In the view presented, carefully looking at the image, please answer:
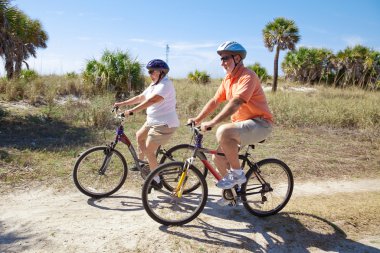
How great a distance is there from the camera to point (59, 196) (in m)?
5.32

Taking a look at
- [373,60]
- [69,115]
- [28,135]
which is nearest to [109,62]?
[69,115]

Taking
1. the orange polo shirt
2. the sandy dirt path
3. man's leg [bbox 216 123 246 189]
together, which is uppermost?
the orange polo shirt

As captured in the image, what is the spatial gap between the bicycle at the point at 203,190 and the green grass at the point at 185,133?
182 centimetres

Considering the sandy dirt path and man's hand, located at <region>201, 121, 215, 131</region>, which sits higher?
Answer: man's hand, located at <region>201, 121, 215, 131</region>

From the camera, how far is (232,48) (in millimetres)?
4148

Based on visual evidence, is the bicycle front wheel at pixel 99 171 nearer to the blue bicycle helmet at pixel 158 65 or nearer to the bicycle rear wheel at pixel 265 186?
the blue bicycle helmet at pixel 158 65

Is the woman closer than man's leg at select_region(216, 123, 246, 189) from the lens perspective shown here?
No

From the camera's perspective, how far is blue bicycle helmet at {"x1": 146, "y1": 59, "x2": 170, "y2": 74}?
15.9 ft

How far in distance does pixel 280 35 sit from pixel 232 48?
83.4ft

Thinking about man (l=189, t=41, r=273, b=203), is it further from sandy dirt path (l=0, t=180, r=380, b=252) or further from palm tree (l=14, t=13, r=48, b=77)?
palm tree (l=14, t=13, r=48, b=77)

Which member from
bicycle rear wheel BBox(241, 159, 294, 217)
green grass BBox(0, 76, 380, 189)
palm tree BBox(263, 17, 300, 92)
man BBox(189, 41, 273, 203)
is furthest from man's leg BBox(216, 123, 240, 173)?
palm tree BBox(263, 17, 300, 92)

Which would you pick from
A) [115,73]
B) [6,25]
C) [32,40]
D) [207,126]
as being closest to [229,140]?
[207,126]

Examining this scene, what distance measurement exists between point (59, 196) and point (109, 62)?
11.3 m

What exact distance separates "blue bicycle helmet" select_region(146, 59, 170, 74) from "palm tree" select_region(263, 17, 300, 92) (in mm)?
23862
